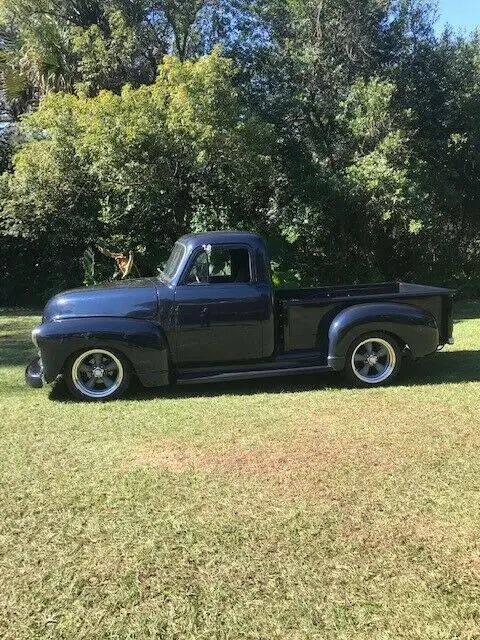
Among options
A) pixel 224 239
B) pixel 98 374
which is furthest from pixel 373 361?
pixel 98 374

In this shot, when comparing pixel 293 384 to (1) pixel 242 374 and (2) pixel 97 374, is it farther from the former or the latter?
(2) pixel 97 374

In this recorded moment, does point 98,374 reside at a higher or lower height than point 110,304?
lower

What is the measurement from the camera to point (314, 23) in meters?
13.1

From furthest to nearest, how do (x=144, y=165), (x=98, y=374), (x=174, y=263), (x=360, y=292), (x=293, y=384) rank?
1. (x=144, y=165)
2. (x=360, y=292)
3. (x=293, y=384)
4. (x=174, y=263)
5. (x=98, y=374)

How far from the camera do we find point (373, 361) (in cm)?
659

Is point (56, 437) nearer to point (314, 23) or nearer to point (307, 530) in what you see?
point (307, 530)

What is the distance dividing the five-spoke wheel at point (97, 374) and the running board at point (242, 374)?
58cm

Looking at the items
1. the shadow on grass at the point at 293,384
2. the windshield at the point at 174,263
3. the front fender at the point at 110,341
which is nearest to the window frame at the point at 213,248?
the windshield at the point at 174,263

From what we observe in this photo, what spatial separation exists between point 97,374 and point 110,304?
2.32ft

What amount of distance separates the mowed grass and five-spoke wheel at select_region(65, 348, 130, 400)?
22 centimetres

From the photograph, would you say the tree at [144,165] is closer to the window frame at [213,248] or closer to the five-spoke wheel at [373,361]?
the window frame at [213,248]

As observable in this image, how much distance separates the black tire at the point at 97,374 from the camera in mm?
6129

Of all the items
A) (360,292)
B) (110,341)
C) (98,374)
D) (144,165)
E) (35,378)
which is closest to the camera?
(110,341)

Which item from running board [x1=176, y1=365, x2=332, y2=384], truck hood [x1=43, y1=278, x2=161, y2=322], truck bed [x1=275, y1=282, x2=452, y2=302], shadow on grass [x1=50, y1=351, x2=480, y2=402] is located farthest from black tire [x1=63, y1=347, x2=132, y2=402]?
truck bed [x1=275, y1=282, x2=452, y2=302]
